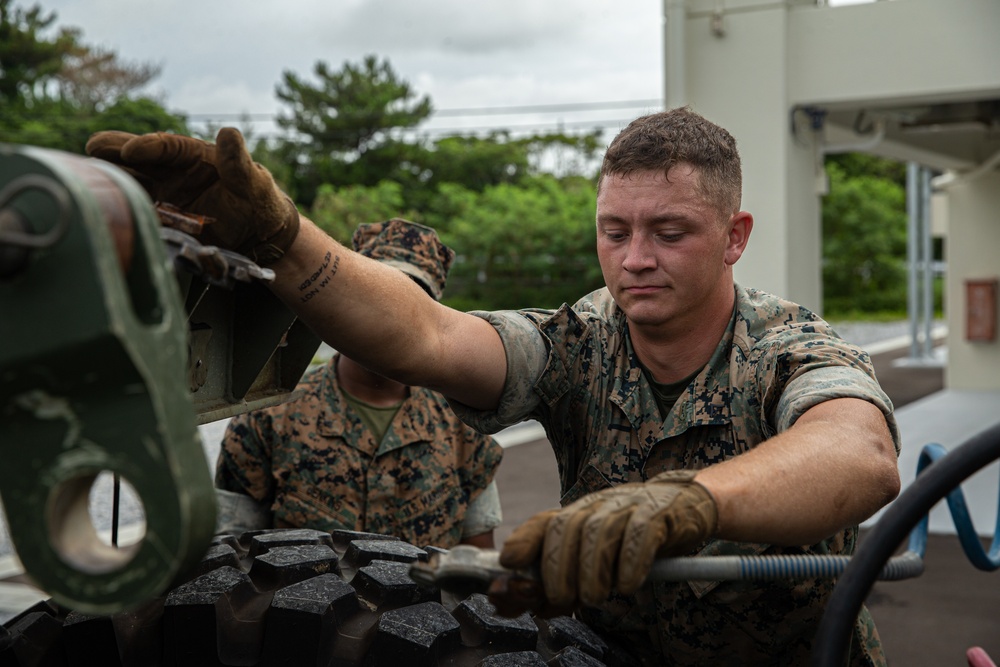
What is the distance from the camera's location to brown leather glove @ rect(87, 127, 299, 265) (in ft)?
4.80

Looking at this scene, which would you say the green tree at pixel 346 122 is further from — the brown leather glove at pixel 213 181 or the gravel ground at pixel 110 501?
the brown leather glove at pixel 213 181

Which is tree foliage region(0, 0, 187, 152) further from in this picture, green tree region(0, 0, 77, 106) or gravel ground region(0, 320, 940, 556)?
gravel ground region(0, 320, 940, 556)

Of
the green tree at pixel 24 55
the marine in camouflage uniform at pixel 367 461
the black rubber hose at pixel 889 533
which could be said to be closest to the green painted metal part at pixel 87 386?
the black rubber hose at pixel 889 533

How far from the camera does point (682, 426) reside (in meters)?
2.07

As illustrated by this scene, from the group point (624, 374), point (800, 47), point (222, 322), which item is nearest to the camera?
point (222, 322)

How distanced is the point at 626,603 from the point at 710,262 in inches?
27.2

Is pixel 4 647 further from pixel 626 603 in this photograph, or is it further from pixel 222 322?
pixel 626 603

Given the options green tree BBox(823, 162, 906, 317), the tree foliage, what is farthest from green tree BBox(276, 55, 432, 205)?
green tree BBox(823, 162, 906, 317)

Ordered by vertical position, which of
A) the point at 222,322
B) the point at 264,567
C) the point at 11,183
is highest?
the point at 11,183

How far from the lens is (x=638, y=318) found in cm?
205

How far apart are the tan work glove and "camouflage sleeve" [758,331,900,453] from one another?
500 mm

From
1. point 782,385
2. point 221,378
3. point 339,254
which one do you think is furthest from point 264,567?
point 782,385

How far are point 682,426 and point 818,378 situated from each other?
1.31 feet

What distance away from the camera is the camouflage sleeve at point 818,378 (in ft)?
5.41
